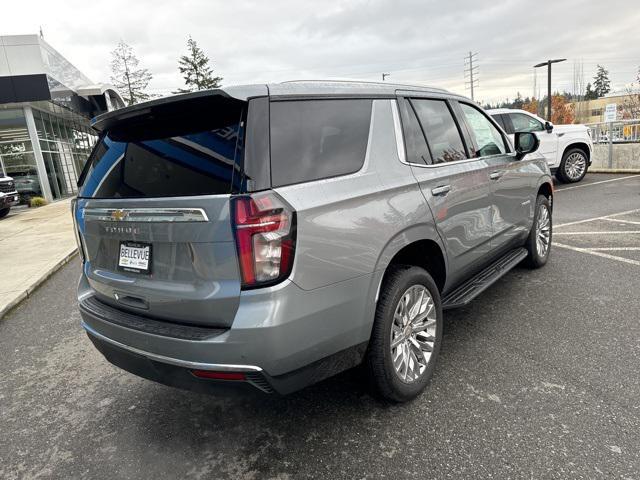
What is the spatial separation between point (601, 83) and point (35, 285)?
12058 centimetres

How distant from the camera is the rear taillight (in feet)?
6.32

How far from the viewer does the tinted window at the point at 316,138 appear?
6.84 feet

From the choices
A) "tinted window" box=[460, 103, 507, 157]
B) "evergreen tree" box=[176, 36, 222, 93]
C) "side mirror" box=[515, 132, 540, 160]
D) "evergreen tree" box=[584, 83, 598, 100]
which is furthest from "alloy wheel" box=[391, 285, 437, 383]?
"evergreen tree" box=[584, 83, 598, 100]

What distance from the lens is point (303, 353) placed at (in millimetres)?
2070

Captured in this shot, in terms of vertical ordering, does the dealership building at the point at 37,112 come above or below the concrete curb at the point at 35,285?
above

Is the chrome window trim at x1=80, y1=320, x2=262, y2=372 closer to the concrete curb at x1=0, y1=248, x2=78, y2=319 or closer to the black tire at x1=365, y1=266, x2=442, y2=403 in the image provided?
the black tire at x1=365, y1=266, x2=442, y2=403

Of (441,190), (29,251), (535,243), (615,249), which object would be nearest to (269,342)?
(441,190)

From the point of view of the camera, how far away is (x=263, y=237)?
6.39 ft

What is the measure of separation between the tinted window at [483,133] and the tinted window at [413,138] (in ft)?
2.82

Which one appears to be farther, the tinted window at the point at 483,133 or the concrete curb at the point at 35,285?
the concrete curb at the point at 35,285

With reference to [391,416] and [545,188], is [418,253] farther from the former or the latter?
[545,188]

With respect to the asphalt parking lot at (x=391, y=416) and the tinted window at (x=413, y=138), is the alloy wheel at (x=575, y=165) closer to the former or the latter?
the asphalt parking lot at (x=391, y=416)

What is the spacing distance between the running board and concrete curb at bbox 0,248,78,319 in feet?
16.1

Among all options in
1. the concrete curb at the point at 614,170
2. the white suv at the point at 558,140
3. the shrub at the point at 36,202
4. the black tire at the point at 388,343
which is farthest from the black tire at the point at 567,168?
the shrub at the point at 36,202
